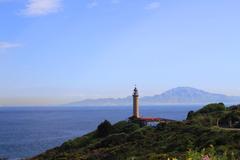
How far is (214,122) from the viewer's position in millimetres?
55688

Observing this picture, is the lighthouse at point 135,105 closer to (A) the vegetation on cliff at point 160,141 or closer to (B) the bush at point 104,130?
(A) the vegetation on cliff at point 160,141

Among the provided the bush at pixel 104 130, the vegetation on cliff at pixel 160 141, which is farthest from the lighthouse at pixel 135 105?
the bush at pixel 104 130

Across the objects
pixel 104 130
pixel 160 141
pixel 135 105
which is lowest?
pixel 160 141

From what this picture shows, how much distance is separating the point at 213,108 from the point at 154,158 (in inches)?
1563

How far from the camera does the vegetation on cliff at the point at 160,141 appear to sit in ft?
119

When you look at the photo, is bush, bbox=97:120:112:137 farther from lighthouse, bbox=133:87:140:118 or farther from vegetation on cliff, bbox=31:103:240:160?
lighthouse, bbox=133:87:140:118

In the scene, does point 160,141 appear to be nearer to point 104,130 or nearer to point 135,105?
point 104,130

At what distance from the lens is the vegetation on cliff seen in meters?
36.4

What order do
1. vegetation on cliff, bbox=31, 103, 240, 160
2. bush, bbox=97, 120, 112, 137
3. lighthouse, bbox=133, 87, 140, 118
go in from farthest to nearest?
lighthouse, bbox=133, 87, 140, 118 → bush, bbox=97, 120, 112, 137 → vegetation on cliff, bbox=31, 103, 240, 160

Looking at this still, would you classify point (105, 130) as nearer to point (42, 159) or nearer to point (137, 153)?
point (42, 159)

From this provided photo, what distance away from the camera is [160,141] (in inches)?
1788

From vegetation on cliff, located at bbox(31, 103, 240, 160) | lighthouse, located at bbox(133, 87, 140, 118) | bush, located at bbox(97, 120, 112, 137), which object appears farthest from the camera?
lighthouse, located at bbox(133, 87, 140, 118)

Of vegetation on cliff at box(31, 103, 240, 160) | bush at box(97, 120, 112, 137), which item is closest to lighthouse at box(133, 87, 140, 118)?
vegetation on cliff at box(31, 103, 240, 160)

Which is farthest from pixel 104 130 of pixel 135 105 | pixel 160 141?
pixel 160 141
